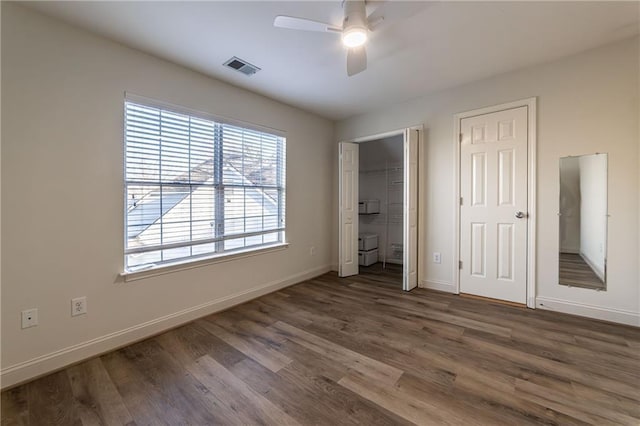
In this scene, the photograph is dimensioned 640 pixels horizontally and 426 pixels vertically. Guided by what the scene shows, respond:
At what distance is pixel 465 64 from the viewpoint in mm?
2643

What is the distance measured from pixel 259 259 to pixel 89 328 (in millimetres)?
1672

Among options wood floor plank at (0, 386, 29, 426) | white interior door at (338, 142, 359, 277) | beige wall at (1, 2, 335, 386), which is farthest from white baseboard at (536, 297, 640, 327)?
wood floor plank at (0, 386, 29, 426)

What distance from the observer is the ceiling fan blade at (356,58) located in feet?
6.39

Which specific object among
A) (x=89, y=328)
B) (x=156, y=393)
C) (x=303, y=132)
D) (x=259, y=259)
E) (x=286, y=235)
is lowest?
(x=156, y=393)

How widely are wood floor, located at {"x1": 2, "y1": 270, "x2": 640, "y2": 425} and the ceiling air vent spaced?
8.44ft

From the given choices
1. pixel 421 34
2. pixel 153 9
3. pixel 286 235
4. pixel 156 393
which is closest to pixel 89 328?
pixel 156 393

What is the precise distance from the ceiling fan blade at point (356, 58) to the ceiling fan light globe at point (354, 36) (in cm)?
18

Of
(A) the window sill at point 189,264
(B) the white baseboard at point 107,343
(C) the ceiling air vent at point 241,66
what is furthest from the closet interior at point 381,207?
(C) the ceiling air vent at point 241,66

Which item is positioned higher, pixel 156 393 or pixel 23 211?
pixel 23 211

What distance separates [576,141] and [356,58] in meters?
2.40

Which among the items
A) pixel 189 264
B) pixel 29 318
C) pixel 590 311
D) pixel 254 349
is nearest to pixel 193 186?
pixel 189 264

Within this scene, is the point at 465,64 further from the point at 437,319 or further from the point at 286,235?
the point at 286,235

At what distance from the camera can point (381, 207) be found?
5.20 metres

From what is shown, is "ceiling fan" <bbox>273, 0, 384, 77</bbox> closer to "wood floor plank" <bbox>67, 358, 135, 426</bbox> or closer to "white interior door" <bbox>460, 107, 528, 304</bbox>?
"white interior door" <bbox>460, 107, 528, 304</bbox>
